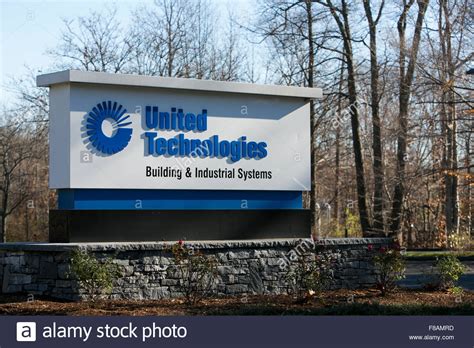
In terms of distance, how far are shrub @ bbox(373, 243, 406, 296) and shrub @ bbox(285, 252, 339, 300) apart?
3.08 feet

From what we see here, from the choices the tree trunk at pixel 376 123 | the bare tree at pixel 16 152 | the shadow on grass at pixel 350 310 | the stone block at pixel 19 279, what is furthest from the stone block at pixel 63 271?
the bare tree at pixel 16 152

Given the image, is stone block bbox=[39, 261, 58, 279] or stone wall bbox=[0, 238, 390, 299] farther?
stone block bbox=[39, 261, 58, 279]

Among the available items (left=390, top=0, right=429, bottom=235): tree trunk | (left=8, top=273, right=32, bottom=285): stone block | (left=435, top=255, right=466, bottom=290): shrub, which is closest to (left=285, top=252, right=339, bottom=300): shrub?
(left=435, top=255, right=466, bottom=290): shrub

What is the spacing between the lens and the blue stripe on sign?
1512 cm

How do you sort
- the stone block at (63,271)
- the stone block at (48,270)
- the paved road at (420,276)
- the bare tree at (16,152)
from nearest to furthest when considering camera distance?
the stone block at (63,271) → the stone block at (48,270) → the paved road at (420,276) → the bare tree at (16,152)

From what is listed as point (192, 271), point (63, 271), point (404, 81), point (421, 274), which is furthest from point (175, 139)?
point (404, 81)

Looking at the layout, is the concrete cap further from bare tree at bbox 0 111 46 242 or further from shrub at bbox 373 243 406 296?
bare tree at bbox 0 111 46 242

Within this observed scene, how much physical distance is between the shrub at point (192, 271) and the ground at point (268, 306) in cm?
23

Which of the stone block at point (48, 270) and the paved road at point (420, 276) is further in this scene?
the paved road at point (420, 276)

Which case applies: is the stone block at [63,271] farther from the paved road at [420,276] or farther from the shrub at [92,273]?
the paved road at [420,276]

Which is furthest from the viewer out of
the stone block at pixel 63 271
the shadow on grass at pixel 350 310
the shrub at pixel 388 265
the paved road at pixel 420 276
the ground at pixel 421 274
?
the paved road at pixel 420 276

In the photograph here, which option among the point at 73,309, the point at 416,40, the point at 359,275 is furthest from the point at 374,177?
the point at 73,309

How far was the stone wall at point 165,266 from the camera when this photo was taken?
14750 mm

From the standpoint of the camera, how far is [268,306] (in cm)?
1345
